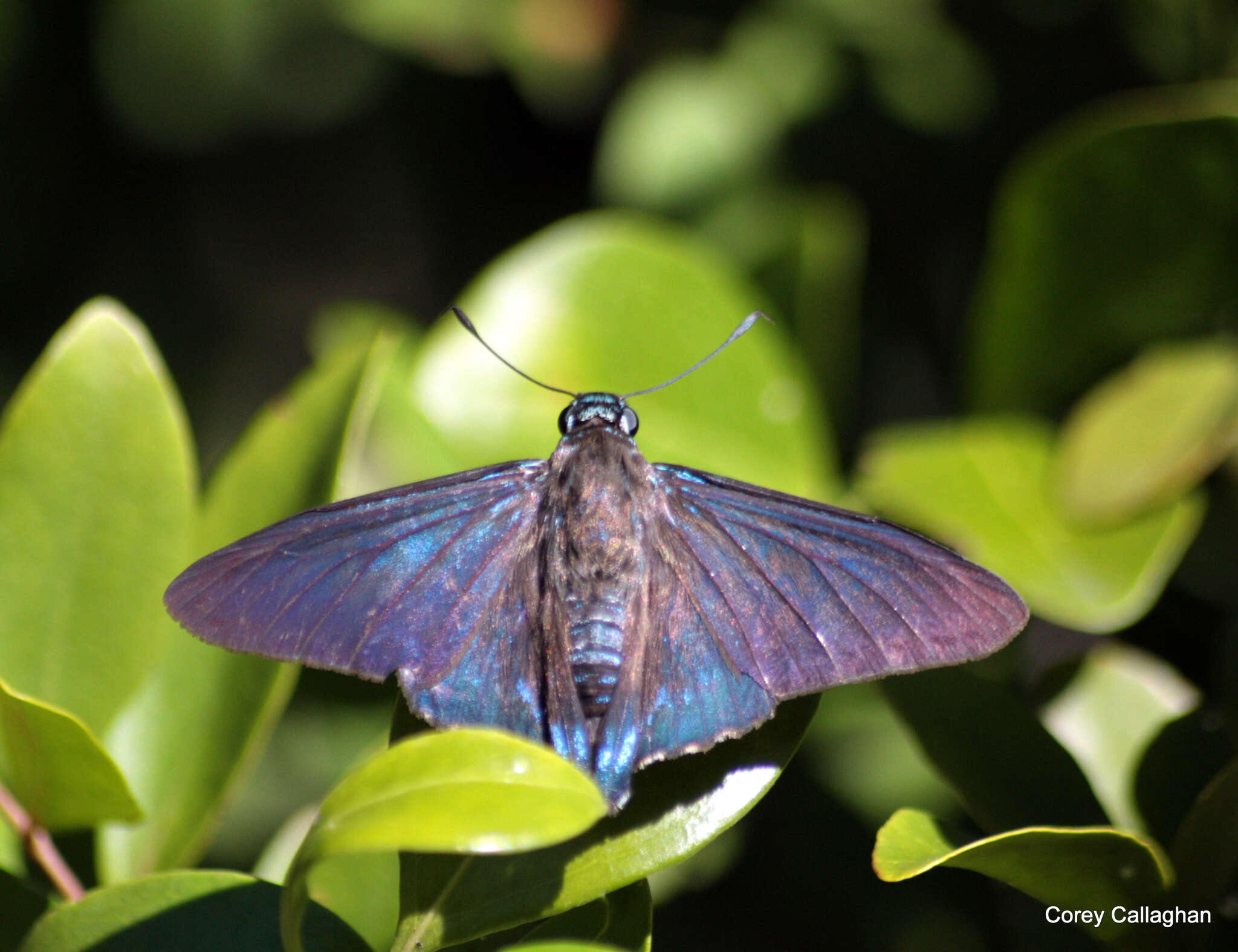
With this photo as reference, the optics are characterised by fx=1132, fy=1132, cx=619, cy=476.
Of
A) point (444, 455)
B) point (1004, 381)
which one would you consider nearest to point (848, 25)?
point (1004, 381)

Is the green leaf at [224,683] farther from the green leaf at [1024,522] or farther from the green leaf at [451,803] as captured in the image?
the green leaf at [1024,522]

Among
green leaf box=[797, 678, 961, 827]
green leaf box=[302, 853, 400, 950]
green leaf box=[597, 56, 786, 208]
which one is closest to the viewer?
green leaf box=[302, 853, 400, 950]

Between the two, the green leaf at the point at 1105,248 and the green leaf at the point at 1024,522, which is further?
the green leaf at the point at 1105,248

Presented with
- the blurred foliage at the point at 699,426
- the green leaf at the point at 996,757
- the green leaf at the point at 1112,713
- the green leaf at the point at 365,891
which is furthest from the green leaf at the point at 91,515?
the green leaf at the point at 1112,713

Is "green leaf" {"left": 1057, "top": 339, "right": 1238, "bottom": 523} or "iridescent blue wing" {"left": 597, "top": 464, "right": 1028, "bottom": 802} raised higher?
"green leaf" {"left": 1057, "top": 339, "right": 1238, "bottom": 523}

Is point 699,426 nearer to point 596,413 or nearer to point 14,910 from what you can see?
point 596,413

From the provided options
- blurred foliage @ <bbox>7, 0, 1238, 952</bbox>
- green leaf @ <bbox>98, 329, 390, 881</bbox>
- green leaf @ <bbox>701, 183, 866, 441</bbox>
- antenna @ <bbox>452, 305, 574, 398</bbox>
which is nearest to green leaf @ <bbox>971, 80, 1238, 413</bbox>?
blurred foliage @ <bbox>7, 0, 1238, 952</bbox>

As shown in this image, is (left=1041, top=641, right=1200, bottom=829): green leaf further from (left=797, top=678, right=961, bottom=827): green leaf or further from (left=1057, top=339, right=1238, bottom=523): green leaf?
(left=797, top=678, right=961, bottom=827): green leaf
